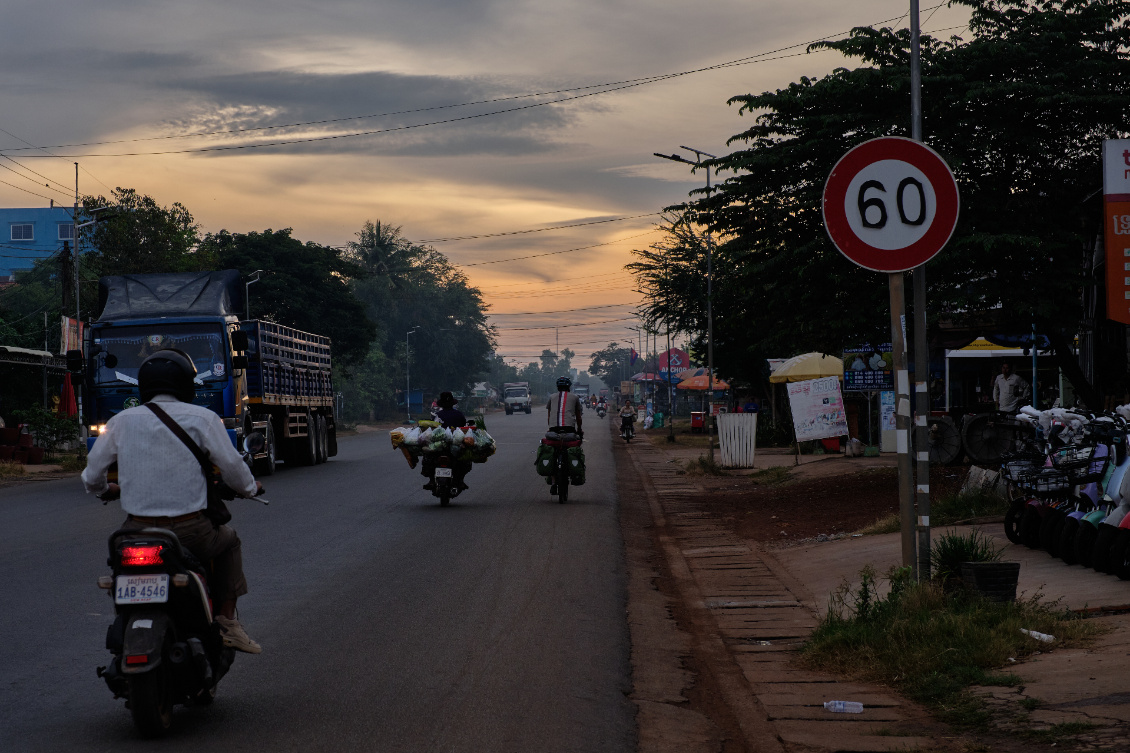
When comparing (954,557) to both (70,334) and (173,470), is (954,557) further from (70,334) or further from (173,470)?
(70,334)

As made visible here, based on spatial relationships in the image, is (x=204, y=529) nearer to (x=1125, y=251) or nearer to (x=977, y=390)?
(x=1125, y=251)

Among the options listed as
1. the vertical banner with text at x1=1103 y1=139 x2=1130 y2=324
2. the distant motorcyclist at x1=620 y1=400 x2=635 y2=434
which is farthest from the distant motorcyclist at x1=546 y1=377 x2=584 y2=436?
the distant motorcyclist at x1=620 y1=400 x2=635 y2=434

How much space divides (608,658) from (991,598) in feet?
7.84

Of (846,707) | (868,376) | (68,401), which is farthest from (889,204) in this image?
(68,401)

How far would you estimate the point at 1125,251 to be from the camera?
12.2 meters

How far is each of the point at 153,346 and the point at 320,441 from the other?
9.16 meters

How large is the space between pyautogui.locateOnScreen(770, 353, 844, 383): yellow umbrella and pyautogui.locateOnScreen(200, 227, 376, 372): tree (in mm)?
36849

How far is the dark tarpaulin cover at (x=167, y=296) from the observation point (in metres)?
22.2

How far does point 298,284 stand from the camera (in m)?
62.4

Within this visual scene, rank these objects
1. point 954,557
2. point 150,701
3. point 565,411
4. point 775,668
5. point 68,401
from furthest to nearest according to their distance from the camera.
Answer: point 68,401 → point 565,411 → point 954,557 → point 775,668 → point 150,701

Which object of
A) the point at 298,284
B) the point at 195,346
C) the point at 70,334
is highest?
the point at 298,284

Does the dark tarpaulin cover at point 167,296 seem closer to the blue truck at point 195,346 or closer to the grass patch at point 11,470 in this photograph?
the blue truck at point 195,346

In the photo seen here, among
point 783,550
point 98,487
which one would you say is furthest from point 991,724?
point 783,550

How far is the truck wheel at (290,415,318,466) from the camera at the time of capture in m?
28.8
